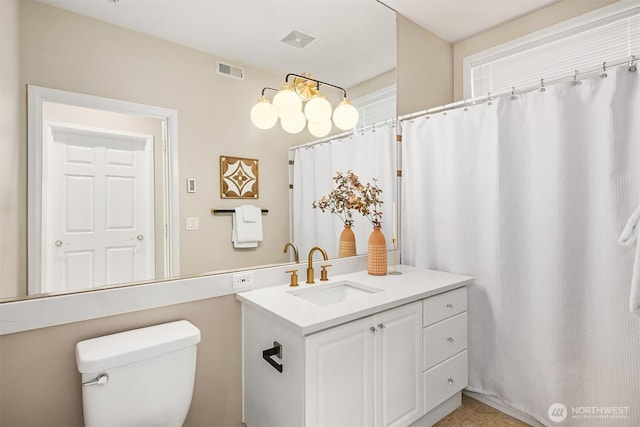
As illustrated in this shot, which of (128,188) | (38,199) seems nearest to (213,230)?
(128,188)

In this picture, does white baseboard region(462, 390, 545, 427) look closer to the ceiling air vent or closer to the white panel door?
the white panel door

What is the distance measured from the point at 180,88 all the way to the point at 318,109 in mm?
788

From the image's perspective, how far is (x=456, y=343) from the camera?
6.38 ft

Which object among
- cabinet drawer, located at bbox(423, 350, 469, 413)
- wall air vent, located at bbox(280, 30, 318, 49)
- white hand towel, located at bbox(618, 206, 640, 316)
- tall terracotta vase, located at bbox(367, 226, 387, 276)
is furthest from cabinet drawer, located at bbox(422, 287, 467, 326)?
wall air vent, located at bbox(280, 30, 318, 49)

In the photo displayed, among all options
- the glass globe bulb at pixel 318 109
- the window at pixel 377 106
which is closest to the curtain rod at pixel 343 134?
the window at pixel 377 106

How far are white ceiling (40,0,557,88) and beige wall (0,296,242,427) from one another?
3.89 feet

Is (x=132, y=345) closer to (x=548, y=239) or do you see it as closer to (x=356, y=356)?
(x=356, y=356)

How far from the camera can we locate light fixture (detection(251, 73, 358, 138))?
1691mm

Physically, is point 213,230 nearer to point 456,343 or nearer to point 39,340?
point 39,340

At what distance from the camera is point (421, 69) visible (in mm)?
2605

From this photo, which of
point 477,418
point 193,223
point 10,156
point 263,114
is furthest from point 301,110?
point 477,418

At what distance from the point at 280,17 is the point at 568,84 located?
60.6 inches

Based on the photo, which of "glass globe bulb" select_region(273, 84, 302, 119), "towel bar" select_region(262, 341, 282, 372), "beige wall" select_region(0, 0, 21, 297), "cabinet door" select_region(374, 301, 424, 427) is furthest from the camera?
"glass globe bulb" select_region(273, 84, 302, 119)
